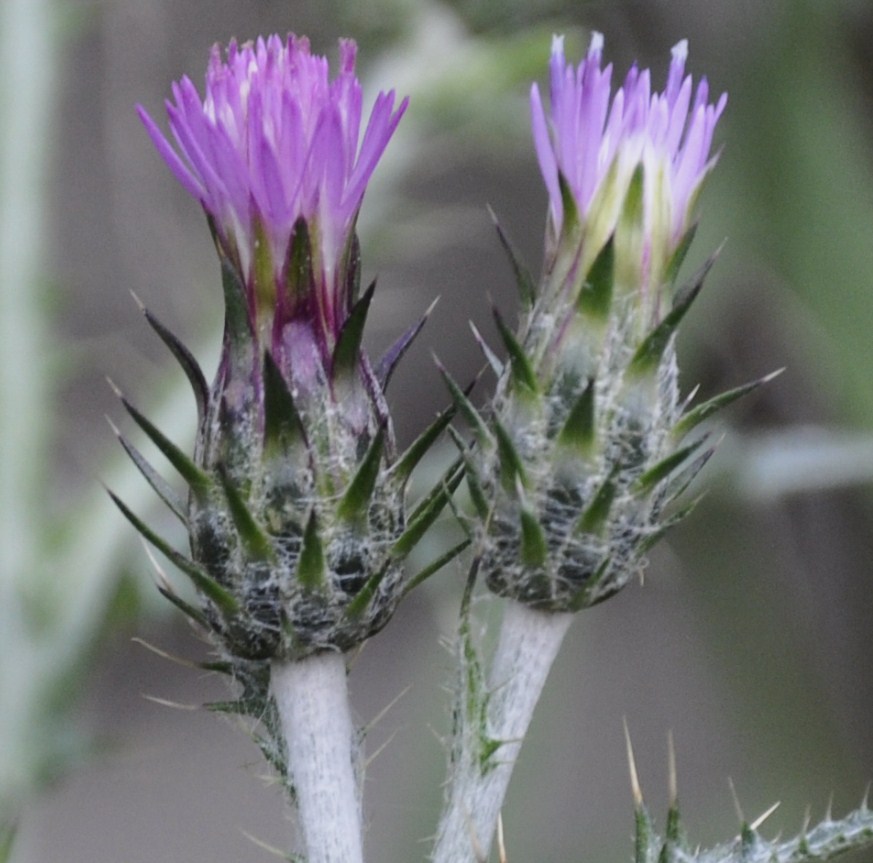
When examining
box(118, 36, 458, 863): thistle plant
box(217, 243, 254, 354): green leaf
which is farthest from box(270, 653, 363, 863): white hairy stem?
box(217, 243, 254, 354): green leaf

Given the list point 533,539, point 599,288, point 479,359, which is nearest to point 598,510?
point 533,539

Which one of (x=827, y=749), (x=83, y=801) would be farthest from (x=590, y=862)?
(x=83, y=801)

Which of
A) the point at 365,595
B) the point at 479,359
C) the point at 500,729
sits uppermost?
the point at 479,359

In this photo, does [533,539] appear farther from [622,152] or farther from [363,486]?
[622,152]

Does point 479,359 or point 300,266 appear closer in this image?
point 300,266

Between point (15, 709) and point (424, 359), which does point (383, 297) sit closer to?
point (424, 359)

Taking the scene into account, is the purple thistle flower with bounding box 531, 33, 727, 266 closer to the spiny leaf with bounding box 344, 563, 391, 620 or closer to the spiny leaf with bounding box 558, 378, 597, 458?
the spiny leaf with bounding box 558, 378, 597, 458

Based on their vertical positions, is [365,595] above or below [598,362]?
below
